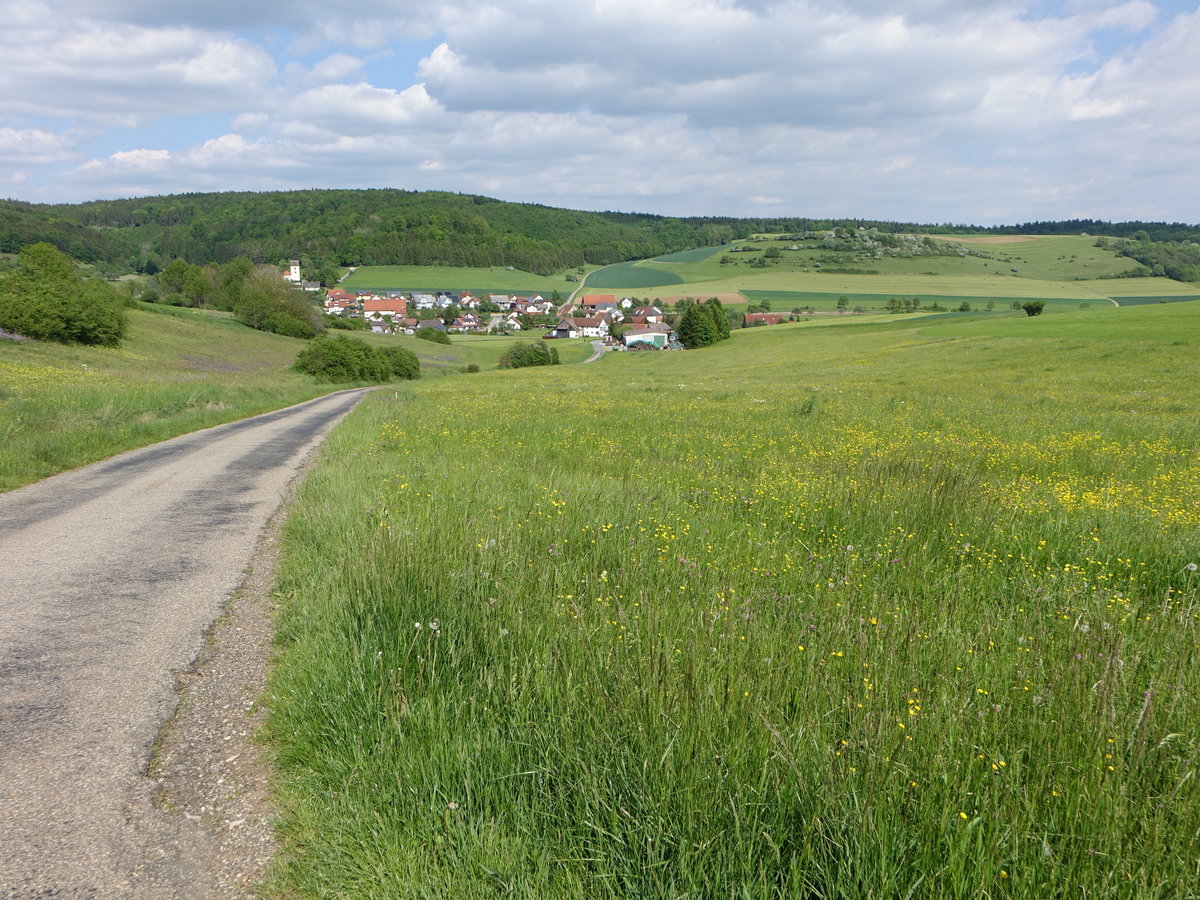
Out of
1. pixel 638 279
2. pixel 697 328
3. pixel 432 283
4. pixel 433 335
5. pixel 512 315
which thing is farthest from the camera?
pixel 432 283

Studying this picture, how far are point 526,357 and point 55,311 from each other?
5506cm

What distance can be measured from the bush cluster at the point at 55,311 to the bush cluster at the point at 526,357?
47.4 metres

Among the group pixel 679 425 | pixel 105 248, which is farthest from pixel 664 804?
pixel 105 248

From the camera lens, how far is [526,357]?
9562cm

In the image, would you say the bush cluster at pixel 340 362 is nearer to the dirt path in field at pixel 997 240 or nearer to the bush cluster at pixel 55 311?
the bush cluster at pixel 55 311

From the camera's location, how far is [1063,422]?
57.4 feet

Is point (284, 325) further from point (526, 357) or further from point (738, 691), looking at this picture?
point (738, 691)

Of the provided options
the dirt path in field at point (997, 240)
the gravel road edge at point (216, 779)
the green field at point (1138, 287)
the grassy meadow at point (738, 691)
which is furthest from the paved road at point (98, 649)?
the dirt path in field at point (997, 240)

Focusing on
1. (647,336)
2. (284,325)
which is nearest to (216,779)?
(284,325)

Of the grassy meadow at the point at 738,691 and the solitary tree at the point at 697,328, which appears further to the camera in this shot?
the solitary tree at the point at 697,328

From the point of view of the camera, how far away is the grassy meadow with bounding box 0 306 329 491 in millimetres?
13312

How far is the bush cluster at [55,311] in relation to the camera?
1843 inches

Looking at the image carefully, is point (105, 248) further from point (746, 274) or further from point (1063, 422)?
point (1063, 422)

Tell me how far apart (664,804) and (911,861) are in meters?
0.96
